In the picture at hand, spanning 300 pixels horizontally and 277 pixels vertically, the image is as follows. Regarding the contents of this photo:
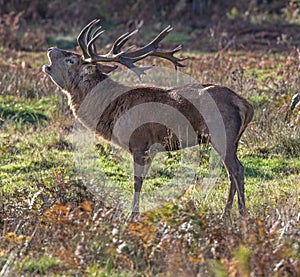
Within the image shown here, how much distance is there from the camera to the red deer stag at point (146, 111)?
848 centimetres

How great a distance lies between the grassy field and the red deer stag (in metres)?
0.59

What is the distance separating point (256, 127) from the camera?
11.6 metres

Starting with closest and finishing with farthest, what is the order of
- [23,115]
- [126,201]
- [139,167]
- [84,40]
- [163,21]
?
[139,167]
[126,201]
[84,40]
[23,115]
[163,21]

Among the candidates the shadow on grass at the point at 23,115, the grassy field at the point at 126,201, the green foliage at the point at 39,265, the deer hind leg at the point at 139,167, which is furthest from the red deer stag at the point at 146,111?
the shadow on grass at the point at 23,115

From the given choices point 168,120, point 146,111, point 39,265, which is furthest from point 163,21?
point 39,265

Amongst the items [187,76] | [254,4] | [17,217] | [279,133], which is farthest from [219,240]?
[254,4]

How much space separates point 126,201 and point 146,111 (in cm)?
110

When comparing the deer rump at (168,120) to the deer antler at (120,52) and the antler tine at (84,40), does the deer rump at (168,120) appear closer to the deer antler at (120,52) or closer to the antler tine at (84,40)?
the deer antler at (120,52)

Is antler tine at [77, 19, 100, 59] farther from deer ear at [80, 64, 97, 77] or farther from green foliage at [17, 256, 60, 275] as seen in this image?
green foliage at [17, 256, 60, 275]

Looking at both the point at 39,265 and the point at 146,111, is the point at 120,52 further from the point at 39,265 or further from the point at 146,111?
the point at 39,265

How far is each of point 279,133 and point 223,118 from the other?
2965mm

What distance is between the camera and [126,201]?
29.5 feet

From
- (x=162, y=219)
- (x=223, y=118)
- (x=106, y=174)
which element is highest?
(x=223, y=118)

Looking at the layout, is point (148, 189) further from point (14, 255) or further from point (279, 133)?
point (14, 255)
